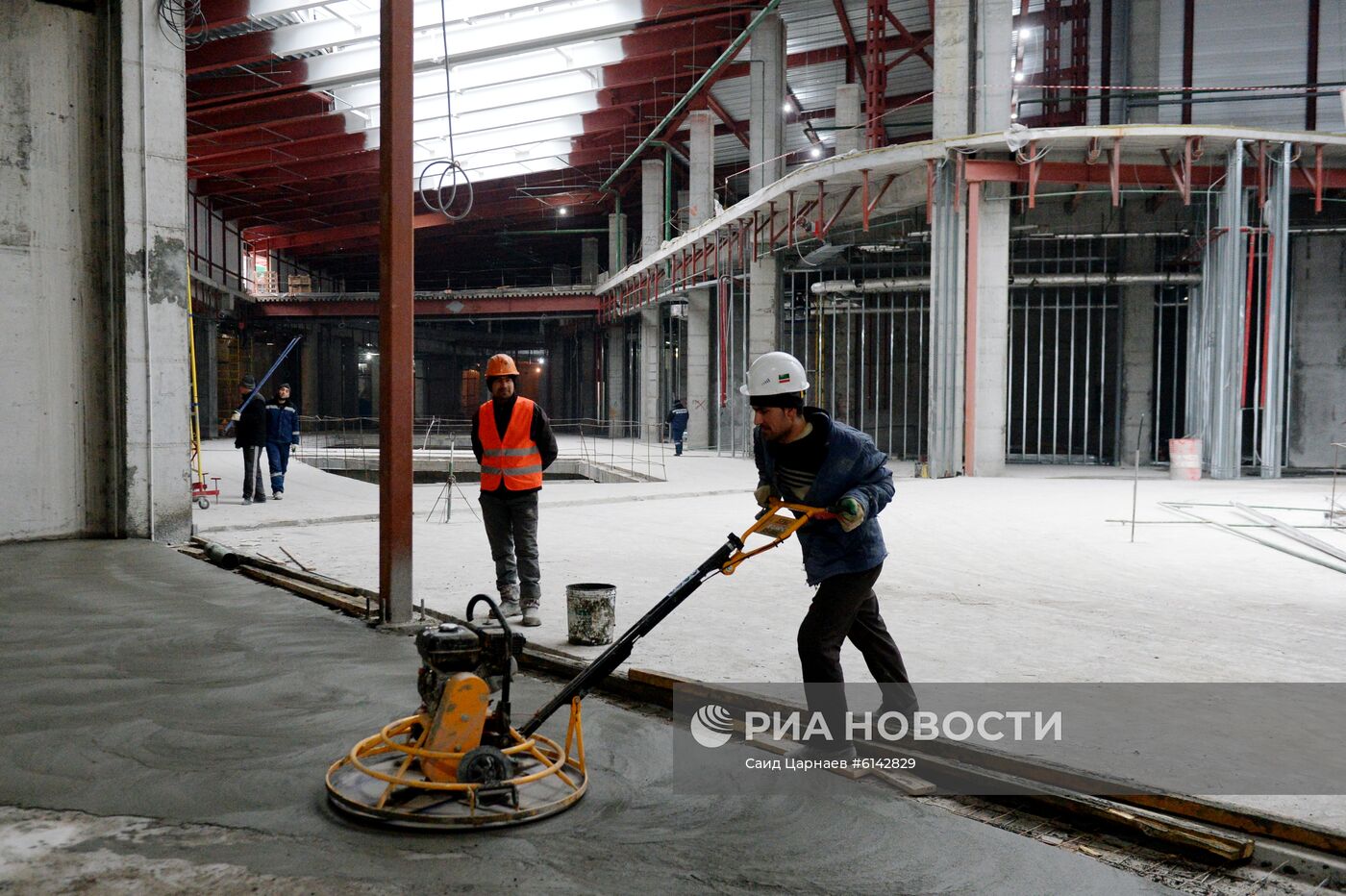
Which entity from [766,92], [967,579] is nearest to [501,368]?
[967,579]

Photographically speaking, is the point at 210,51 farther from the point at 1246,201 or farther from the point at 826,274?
the point at 1246,201

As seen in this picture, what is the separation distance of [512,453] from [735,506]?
823 cm

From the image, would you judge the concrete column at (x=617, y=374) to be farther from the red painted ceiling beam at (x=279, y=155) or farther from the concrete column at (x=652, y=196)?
the red painted ceiling beam at (x=279, y=155)

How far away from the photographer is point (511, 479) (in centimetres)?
694

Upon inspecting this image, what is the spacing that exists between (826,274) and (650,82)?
7.61m

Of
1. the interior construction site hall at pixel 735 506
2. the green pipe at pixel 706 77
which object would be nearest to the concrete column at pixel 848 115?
the interior construction site hall at pixel 735 506

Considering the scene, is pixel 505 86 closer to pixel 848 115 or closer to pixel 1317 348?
pixel 848 115

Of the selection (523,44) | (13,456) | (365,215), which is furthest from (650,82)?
(13,456)

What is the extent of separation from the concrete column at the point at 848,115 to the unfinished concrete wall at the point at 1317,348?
10.8 m

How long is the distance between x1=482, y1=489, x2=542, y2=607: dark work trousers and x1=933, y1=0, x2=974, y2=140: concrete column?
48.9 ft

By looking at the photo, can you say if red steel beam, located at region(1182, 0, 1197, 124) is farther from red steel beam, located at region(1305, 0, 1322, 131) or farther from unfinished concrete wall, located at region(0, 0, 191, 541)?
unfinished concrete wall, located at region(0, 0, 191, 541)

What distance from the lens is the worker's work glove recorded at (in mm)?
3750

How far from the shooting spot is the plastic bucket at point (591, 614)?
19.9 feet

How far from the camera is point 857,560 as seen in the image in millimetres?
4055
